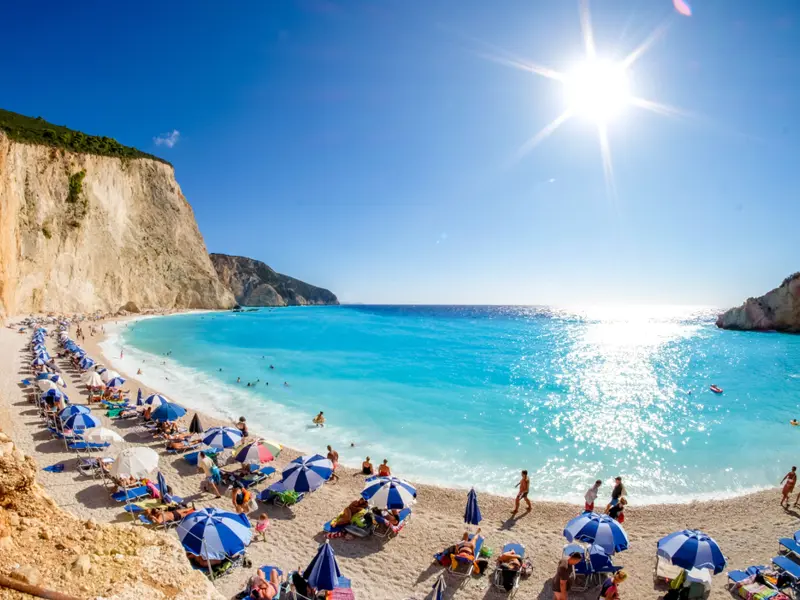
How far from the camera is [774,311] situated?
72.4 metres


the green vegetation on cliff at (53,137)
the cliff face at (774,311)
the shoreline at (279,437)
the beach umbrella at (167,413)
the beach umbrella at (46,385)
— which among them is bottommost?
the shoreline at (279,437)

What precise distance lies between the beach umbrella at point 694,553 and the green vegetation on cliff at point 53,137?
68.0 meters

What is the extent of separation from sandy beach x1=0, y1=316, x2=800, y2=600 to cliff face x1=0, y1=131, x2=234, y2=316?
3447 centimetres

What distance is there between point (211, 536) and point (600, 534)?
8393mm

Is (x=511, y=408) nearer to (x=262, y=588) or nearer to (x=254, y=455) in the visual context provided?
(x=254, y=455)

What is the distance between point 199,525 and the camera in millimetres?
7957

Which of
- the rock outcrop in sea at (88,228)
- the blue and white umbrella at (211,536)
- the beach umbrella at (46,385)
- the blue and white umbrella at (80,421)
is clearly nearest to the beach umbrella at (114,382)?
the beach umbrella at (46,385)

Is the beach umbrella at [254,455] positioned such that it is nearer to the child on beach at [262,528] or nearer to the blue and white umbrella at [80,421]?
the child on beach at [262,528]

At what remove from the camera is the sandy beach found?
857 centimetres

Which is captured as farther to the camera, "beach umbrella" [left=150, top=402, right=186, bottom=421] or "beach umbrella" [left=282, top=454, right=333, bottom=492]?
"beach umbrella" [left=150, top=402, right=186, bottom=421]

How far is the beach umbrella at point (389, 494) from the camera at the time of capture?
9695 mm

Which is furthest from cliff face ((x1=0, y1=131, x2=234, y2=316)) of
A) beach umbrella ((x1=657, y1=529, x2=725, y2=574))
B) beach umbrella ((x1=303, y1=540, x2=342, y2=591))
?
beach umbrella ((x1=657, y1=529, x2=725, y2=574))

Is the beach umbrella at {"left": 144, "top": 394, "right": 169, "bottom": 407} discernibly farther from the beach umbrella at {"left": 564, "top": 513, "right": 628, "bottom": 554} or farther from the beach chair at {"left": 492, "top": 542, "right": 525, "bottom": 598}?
the beach umbrella at {"left": 564, "top": 513, "right": 628, "bottom": 554}

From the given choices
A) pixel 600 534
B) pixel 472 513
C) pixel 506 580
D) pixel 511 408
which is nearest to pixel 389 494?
pixel 472 513
